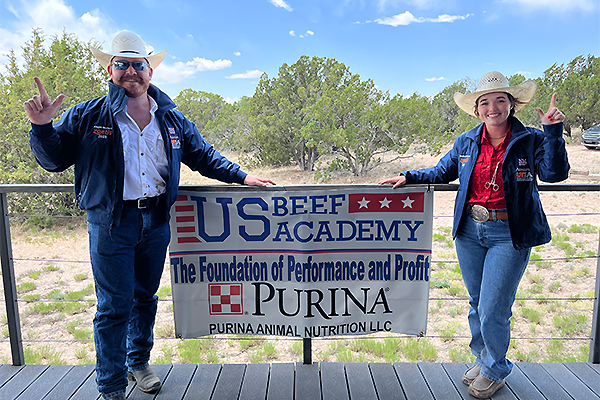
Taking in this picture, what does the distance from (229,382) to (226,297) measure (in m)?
0.42

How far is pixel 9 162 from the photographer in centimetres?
1309

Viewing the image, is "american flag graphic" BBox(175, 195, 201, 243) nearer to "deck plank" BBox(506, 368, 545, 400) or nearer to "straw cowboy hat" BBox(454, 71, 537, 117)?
"straw cowboy hat" BBox(454, 71, 537, 117)

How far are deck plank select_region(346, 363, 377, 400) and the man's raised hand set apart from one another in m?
1.82

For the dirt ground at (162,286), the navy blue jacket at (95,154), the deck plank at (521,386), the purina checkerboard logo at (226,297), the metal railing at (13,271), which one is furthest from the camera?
the dirt ground at (162,286)

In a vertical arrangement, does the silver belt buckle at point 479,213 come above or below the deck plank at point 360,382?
above

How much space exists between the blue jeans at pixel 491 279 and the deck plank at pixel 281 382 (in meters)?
0.94

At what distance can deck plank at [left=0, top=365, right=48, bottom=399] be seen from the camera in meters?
2.20

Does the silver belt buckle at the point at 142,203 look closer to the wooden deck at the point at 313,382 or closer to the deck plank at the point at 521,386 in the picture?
the wooden deck at the point at 313,382

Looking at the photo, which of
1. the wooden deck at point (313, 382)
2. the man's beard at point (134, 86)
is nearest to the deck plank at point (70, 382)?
the wooden deck at point (313, 382)

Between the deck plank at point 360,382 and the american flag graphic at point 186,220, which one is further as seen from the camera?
the american flag graphic at point 186,220

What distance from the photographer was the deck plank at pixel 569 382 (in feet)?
7.04

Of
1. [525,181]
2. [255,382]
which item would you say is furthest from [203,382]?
[525,181]

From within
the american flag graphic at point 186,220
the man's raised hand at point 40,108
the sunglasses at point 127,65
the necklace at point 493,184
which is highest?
the sunglasses at point 127,65

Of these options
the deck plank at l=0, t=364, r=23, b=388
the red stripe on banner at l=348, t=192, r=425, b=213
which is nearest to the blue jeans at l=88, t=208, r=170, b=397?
the deck plank at l=0, t=364, r=23, b=388
